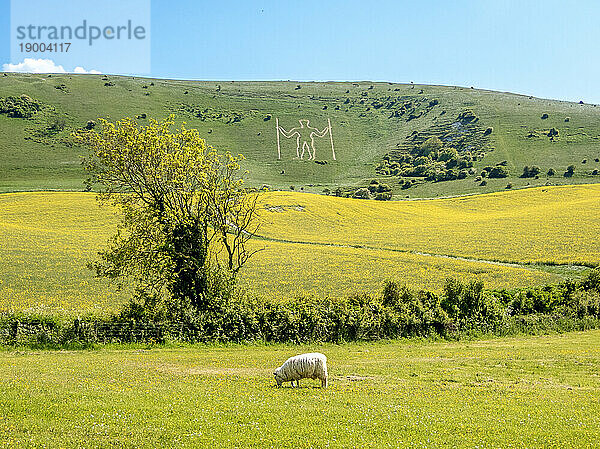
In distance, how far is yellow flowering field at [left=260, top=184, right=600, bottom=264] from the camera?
64625 mm

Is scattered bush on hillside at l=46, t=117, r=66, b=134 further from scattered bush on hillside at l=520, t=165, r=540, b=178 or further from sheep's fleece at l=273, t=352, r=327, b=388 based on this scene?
sheep's fleece at l=273, t=352, r=327, b=388

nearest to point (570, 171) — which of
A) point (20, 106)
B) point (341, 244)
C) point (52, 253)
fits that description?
point (341, 244)

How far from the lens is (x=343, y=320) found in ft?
110

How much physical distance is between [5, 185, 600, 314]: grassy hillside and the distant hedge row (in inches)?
235

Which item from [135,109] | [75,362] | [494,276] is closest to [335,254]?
[494,276]

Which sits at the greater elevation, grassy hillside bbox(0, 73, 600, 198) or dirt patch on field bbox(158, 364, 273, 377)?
grassy hillside bbox(0, 73, 600, 198)

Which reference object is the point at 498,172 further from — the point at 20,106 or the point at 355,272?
the point at 20,106

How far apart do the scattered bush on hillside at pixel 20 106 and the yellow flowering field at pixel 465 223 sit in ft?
388

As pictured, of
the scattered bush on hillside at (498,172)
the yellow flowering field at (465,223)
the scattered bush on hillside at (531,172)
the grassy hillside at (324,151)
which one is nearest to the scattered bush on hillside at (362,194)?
the grassy hillside at (324,151)

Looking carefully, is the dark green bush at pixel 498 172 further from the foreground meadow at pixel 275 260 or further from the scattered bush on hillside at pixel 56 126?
the scattered bush on hillside at pixel 56 126

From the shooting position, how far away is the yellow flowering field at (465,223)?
212 ft

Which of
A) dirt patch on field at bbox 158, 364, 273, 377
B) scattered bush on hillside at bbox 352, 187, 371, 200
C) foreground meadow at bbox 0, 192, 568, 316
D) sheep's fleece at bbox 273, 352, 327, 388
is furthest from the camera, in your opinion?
scattered bush on hillside at bbox 352, 187, 371, 200

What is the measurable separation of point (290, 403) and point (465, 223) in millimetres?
75782

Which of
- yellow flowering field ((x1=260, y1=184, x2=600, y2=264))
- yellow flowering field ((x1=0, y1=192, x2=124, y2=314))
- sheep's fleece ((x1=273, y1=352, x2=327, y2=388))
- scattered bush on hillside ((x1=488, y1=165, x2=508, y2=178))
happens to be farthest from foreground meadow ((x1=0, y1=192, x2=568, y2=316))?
scattered bush on hillside ((x1=488, y1=165, x2=508, y2=178))
